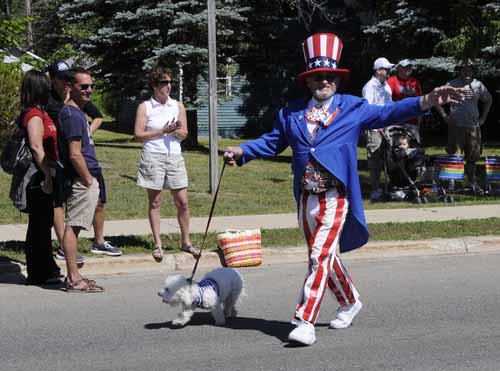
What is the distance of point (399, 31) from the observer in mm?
22531

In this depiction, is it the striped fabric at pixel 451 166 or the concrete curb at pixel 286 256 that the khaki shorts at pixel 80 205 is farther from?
the striped fabric at pixel 451 166

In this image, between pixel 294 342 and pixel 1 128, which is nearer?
pixel 294 342

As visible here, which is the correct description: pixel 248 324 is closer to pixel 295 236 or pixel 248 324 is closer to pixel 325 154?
pixel 325 154

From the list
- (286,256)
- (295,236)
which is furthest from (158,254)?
(295,236)

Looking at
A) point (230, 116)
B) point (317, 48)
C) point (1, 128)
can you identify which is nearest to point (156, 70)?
point (317, 48)

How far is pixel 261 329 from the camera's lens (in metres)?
6.76

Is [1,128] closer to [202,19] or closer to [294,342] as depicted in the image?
[202,19]

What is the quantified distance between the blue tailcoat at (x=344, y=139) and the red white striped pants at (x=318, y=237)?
0.11 m

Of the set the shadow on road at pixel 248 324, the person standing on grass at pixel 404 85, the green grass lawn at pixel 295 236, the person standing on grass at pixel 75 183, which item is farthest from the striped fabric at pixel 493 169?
the shadow on road at pixel 248 324

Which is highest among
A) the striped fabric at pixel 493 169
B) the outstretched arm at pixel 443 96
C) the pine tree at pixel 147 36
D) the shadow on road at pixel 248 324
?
the pine tree at pixel 147 36

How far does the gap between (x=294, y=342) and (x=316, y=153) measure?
1.29 metres

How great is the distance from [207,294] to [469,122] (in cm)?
825

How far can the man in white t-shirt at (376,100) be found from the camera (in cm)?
1279

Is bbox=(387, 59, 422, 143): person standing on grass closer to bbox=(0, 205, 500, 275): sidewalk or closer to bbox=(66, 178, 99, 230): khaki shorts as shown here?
bbox=(0, 205, 500, 275): sidewalk
